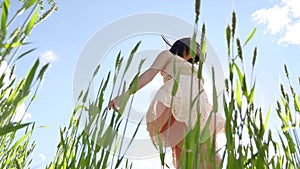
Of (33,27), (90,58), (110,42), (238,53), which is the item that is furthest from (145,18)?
(33,27)

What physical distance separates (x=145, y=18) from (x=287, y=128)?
65cm

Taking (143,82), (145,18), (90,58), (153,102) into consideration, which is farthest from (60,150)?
(153,102)

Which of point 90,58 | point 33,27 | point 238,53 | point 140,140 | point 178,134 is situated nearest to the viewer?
point 33,27

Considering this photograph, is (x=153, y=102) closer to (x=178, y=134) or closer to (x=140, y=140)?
(x=178, y=134)

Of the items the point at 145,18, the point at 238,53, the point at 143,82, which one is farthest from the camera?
the point at 143,82

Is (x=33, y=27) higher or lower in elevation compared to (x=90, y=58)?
lower

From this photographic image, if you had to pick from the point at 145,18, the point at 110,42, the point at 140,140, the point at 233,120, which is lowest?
the point at 233,120

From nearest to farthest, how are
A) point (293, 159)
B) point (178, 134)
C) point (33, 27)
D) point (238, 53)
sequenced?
1. point (33, 27)
2. point (238, 53)
3. point (293, 159)
4. point (178, 134)

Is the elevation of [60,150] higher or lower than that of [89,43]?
lower

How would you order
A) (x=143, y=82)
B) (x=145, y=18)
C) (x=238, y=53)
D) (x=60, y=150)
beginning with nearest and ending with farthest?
(x=238, y=53) → (x=60, y=150) → (x=145, y=18) → (x=143, y=82)

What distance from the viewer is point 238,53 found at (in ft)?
2.34

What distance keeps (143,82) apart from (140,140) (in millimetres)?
436

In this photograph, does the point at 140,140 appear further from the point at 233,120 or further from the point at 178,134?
the point at 233,120

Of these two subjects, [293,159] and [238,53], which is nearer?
[238,53]
